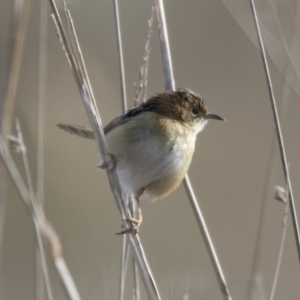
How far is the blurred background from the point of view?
600 cm

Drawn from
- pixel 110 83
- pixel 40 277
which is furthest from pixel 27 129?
pixel 40 277

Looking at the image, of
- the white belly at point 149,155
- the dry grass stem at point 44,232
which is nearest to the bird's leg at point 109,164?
the white belly at point 149,155

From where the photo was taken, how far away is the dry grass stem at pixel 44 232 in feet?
6.24

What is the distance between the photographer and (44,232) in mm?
2070

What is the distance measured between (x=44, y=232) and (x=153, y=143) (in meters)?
1.30

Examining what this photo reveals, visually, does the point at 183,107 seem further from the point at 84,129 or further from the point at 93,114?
the point at 93,114

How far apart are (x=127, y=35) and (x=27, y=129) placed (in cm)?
194

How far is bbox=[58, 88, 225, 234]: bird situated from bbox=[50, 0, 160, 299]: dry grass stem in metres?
0.39

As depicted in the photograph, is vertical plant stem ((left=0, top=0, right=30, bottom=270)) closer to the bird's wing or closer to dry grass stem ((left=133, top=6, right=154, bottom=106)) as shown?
dry grass stem ((left=133, top=6, right=154, bottom=106))

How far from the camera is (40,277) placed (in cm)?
299

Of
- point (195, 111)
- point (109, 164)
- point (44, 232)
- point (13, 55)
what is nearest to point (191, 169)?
point (195, 111)

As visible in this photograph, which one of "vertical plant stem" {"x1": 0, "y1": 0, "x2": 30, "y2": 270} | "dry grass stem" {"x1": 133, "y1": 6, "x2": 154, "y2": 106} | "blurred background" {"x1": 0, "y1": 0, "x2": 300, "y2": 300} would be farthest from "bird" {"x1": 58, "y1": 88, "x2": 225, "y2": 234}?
"blurred background" {"x1": 0, "y1": 0, "x2": 300, "y2": 300}

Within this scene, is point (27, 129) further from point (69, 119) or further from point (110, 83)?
point (110, 83)

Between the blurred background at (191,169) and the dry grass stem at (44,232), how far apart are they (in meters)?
2.46
